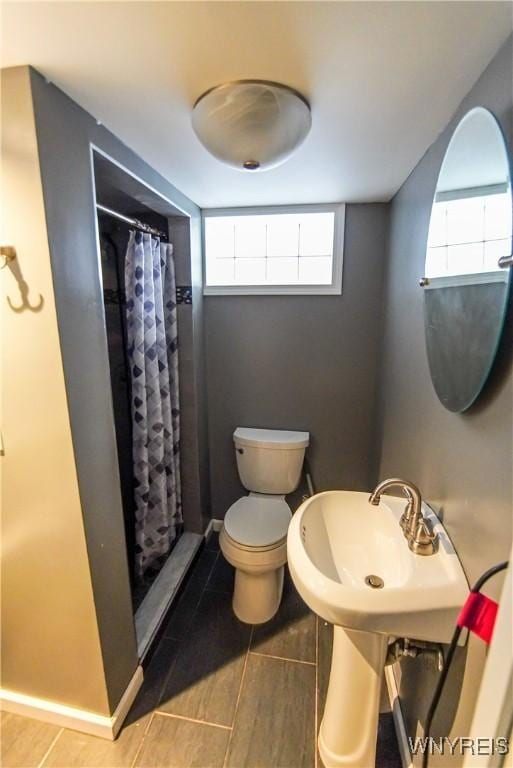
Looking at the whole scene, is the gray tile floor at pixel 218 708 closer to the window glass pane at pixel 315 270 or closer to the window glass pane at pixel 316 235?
the window glass pane at pixel 315 270

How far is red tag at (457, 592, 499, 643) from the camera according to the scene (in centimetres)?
61

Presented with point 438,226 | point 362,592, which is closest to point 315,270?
point 438,226

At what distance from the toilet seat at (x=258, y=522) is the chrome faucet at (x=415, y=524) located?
742 millimetres

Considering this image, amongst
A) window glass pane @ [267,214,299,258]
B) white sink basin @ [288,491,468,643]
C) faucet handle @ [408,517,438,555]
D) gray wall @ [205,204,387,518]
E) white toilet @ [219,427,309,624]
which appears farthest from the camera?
window glass pane @ [267,214,299,258]

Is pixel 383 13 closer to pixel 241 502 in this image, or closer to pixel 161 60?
pixel 161 60

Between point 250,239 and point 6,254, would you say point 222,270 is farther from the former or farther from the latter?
point 6,254

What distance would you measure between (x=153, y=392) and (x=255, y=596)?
1.16 m

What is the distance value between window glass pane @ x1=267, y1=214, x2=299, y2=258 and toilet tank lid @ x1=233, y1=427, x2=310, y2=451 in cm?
107

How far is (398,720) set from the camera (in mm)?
1267

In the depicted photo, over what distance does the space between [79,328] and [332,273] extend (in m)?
1.40

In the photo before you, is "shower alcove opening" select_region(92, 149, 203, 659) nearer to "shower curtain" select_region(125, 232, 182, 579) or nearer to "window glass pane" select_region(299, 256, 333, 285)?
"shower curtain" select_region(125, 232, 182, 579)

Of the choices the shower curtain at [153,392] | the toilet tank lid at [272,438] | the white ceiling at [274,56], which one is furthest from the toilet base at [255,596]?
the white ceiling at [274,56]

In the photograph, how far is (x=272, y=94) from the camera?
89cm

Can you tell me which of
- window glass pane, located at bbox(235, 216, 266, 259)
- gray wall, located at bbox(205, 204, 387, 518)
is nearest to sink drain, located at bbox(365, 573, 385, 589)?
gray wall, located at bbox(205, 204, 387, 518)
